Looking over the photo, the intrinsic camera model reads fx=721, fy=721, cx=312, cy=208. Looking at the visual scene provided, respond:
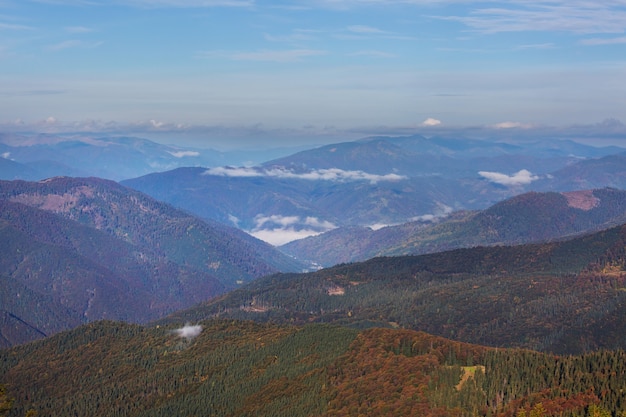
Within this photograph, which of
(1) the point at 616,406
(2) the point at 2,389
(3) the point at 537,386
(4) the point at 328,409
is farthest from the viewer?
(4) the point at 328,409

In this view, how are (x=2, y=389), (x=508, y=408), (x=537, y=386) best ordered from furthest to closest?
(x=537, y=386) → (x=508, y=408) → (x=2, y=389)

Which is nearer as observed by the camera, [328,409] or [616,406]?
[616,406]

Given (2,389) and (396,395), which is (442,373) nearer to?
(396,395)

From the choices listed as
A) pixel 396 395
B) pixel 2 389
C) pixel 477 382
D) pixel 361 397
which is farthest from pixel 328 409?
pixel 2 389

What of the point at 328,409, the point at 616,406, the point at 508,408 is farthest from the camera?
the point at 328,409

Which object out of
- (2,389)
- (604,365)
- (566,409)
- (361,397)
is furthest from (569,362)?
(2,389)

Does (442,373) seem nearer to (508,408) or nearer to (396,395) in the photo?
(396,395)

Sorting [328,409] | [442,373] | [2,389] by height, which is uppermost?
[2,389]

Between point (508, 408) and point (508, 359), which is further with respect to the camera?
point (508, 359)

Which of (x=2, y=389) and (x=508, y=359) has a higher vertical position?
(x=2, y=389)
